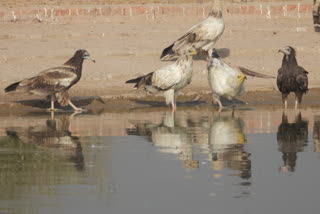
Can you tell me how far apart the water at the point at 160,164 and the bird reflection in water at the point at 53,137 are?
1 cm

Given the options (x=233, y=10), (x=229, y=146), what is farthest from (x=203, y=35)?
(x=229, y=146)

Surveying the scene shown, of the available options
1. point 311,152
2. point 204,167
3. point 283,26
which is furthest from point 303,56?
point 204,167

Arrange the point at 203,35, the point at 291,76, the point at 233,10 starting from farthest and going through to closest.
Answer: the point at 233,10, the point at 203,35, the point at 291,76

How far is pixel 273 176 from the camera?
907 cm

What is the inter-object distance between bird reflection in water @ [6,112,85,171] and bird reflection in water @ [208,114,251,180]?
162cm

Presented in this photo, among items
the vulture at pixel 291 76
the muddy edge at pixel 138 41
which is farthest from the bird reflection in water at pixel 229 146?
the muddy edge at pixel 138 41

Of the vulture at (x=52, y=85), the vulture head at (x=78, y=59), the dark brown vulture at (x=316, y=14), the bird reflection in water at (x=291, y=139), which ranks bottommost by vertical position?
the bird reflection in water at (x=291, y=139)

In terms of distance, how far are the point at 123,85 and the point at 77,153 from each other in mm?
7296

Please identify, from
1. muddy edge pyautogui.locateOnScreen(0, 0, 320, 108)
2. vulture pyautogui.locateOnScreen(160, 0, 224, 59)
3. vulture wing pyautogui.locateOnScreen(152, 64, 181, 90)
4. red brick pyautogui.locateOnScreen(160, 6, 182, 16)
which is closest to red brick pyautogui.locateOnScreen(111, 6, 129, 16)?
muddy edge pyautogui.locateOnScreen(0, 0, 320, 108)

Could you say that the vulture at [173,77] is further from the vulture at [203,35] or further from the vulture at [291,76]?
the vulture at [203,35]

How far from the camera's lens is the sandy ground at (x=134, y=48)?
695 inches

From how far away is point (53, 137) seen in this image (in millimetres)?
12000

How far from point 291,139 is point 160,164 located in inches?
104

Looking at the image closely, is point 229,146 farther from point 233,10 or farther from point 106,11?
point 233,10
